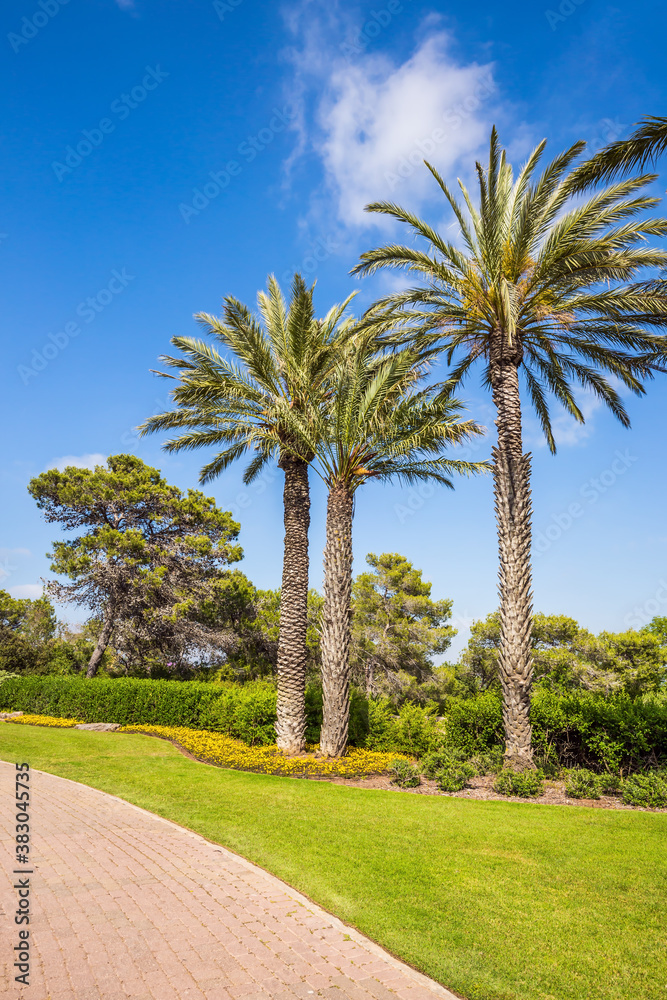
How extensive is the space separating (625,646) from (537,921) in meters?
23.4

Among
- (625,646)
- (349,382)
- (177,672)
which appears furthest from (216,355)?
(625,646)

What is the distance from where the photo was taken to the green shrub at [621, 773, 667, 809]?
30.2 ft

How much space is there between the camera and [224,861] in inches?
257

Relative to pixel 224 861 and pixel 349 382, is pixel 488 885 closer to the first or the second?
pixel 224 861

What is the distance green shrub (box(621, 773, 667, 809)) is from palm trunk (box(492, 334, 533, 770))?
6.04ft

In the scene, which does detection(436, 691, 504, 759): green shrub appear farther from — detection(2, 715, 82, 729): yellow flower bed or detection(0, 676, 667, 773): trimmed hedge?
detection(2, 715, 82, 729): yellow flower bed

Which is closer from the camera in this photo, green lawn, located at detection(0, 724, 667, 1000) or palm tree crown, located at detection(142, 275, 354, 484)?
green lawn, located at detection(0, 724, 667, 1000)

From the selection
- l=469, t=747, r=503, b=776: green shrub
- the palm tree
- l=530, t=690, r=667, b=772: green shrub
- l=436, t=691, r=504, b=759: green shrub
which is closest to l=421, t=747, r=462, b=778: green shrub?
l=469, t=747, r=503, b=776: green shrub

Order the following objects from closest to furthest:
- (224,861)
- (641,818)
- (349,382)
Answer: (224,861) → (641,818) → (349,382)

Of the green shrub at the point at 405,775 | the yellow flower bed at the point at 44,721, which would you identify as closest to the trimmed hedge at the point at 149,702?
the yellow flower bed at the point at 44,721

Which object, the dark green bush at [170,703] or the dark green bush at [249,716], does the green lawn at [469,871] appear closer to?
the dark green bush at [249,716]

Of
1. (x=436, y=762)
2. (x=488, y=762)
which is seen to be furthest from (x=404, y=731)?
(x=488, y=762)

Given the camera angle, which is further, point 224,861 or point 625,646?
point 625,646

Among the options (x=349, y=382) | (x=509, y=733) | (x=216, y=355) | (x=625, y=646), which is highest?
(x=216, y=355)
